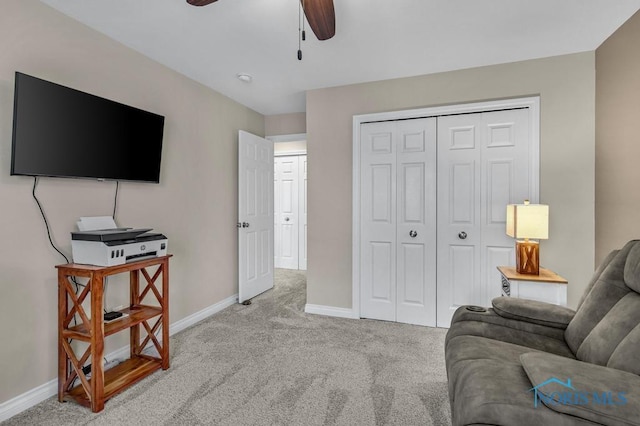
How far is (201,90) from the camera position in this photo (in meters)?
3.21

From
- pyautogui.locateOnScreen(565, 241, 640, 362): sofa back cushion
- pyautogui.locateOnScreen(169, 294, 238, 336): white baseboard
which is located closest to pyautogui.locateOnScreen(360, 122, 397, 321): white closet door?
pyautogui.locateOnScreen(169, 294, 238, 336): white baseboard

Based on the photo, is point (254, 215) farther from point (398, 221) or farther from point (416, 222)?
point (416, 222)

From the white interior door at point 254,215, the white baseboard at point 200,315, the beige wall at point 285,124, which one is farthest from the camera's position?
the beige wall at point 285,124

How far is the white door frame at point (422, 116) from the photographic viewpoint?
270 centimetres

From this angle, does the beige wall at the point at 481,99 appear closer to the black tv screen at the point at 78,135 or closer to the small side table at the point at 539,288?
the small side table at the point at 539,288

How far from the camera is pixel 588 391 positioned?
3.07 feet

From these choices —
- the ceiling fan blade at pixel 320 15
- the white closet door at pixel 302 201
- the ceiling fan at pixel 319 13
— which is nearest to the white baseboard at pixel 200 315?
the white closet door at pixel 302 201

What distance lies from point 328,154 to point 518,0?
6.36ft

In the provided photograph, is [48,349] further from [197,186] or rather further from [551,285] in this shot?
[551,285]

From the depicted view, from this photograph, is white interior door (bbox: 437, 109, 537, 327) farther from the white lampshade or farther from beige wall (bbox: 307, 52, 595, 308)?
the white lampshade

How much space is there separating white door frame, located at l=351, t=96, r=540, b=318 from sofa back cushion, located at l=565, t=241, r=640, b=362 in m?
1.30

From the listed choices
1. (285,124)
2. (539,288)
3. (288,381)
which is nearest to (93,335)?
Result: (288,381)

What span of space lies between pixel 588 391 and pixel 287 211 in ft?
17.1
